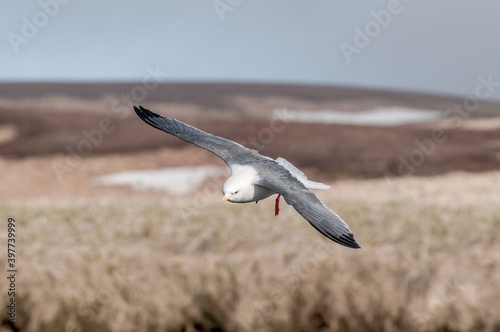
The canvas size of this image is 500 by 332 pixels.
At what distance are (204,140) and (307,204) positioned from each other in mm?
923

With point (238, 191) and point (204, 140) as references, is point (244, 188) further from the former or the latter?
point (204, 140)

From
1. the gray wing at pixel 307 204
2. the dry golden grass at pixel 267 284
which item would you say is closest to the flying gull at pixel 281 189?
the gray wing at pixel 307 204

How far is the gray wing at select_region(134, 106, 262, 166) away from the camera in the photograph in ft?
8.59

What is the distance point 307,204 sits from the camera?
2.24m

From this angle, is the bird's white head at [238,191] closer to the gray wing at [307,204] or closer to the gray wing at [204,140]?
the gray wing at [307,204]

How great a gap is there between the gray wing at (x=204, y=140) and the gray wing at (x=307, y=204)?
0.23m

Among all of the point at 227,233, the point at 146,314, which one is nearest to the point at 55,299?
the point at 146,314

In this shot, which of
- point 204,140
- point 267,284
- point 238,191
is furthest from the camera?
point 267,284

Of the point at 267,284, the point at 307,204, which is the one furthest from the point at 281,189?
the point at 267,284

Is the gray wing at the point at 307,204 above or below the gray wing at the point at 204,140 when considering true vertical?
above

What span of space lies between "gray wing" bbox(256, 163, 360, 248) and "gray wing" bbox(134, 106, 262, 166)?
0.75ft

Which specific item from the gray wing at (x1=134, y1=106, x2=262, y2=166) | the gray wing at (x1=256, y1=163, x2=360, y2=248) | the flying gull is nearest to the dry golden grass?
the gray wing at (x1=134, y1=106, x2=262, y2=166)

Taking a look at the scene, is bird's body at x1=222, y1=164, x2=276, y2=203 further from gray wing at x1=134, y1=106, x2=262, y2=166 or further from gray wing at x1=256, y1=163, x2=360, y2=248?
gray wing at x1=134, y1=106, x2=262, y2=166

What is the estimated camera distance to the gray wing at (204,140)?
2.62 metres
